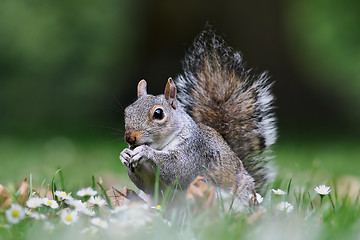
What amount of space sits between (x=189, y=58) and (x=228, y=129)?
371 mm

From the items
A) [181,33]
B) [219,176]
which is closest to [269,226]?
[219,176]

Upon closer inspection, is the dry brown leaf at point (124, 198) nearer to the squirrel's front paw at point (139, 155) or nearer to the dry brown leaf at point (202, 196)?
the squirrel's front paw at point (139, 155)

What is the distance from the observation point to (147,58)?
8.48 m

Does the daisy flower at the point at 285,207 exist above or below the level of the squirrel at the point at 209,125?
below

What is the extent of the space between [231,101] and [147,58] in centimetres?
587

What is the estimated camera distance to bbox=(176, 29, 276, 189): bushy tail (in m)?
2.64

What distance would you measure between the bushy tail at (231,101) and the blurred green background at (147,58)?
3.66 metres

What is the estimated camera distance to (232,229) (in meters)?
1.62

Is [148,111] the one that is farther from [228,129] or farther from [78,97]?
[78,97]

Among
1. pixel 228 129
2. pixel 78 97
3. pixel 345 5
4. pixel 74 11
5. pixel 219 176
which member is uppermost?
pixel 345 5

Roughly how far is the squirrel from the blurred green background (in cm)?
367

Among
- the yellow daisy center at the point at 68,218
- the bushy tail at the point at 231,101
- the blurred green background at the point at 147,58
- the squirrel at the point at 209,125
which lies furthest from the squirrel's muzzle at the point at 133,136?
the blurred green background at the point at 147,58

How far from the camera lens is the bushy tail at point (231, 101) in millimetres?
2645

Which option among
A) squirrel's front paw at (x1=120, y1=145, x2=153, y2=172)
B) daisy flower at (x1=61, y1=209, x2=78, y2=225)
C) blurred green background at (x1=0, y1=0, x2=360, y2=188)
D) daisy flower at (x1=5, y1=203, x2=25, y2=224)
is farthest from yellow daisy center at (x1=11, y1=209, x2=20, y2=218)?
blurred green background at (x1=0, y1=0, x2=360, y2=188)
